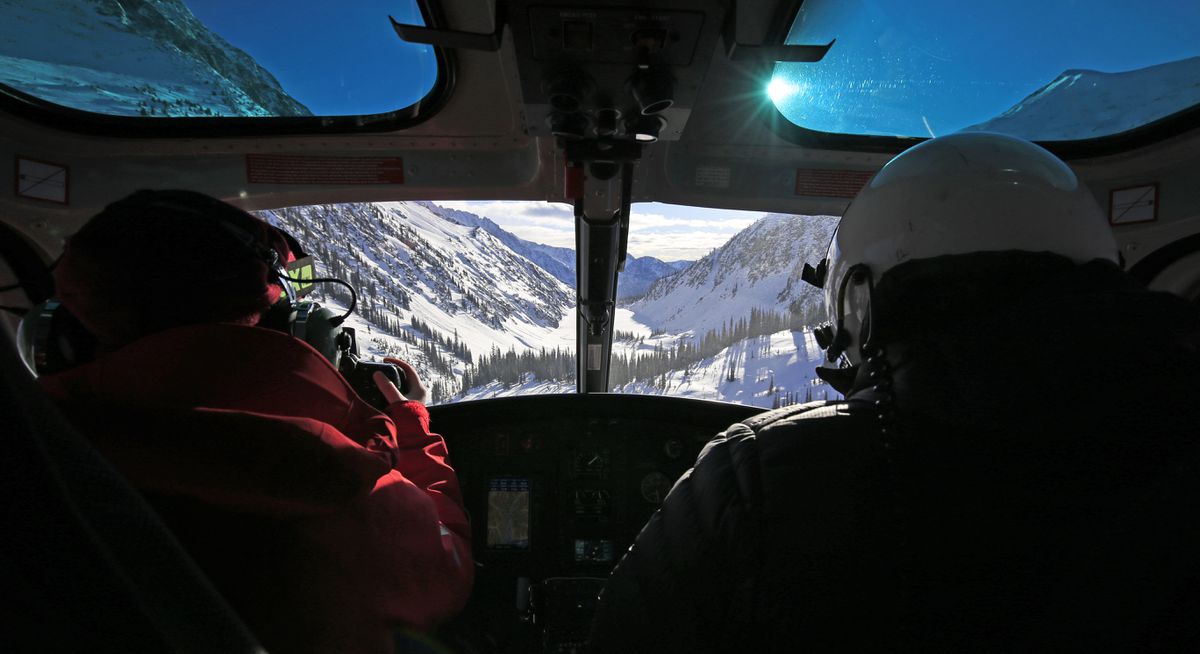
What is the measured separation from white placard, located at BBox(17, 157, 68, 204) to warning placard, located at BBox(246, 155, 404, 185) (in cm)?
68

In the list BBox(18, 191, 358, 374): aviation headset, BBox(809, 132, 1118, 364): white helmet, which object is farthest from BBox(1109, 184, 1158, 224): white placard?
BBox(18, 191, 358, 374): aviation headset

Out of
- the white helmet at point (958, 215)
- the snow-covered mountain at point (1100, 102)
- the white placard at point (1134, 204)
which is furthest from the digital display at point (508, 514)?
the white placard at point (1134, 204)

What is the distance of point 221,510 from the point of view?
668mm

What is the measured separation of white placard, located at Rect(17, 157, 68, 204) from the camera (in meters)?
2.15

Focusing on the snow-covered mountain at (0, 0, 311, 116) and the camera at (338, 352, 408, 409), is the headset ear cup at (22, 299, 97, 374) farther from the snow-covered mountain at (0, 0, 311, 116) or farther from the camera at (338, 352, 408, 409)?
the snow-covered mountain at (0, 0, 311, 116)

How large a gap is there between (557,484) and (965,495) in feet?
6.00

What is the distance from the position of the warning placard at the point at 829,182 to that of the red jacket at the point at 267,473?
2200 millimetres

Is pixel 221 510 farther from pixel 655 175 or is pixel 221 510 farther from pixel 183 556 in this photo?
pixel 655 175

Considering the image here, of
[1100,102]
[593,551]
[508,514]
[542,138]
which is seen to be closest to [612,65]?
[542,138]

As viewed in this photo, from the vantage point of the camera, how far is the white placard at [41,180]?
84.6 inches

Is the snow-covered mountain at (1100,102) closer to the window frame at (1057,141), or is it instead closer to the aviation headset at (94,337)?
the window frame at (1057,141)

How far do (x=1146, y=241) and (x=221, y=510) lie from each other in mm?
3469

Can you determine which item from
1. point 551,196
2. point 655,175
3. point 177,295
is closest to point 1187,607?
point 177,295

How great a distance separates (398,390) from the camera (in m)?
1.34
